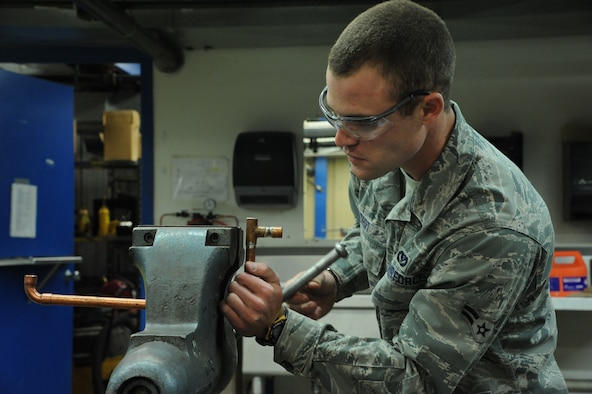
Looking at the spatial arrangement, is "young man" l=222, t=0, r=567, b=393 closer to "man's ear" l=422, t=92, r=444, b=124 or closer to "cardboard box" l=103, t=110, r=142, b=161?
"man's ear" l=422, t=92, r=444, b=124

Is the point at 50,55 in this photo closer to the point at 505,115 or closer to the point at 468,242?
the point at 505,115

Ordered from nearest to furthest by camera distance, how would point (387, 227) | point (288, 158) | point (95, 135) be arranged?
point (387, 227)
point (288, 158)
point (95, 135)

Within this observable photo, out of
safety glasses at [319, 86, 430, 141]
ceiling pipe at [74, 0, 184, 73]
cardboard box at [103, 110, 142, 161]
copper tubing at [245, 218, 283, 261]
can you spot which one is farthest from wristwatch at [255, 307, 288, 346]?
cardboard box at [103, 110, 142, 161]

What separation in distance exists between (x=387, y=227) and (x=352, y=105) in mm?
328

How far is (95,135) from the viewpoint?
13.2 ft

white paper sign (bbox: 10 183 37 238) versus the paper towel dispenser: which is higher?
the paper towel dispenser

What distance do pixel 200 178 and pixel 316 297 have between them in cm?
184

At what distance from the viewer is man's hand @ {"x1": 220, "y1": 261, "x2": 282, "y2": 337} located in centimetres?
89

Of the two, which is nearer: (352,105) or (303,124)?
(352,105)

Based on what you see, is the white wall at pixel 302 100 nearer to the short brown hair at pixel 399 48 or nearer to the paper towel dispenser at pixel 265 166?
the paper towel dispenser at pixel 265 166

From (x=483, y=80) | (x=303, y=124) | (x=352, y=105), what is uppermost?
(x=483, y=80)

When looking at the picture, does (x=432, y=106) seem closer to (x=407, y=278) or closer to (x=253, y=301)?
(x=407, y=278)

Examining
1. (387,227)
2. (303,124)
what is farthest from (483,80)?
(387,227)

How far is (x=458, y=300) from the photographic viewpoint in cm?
89
